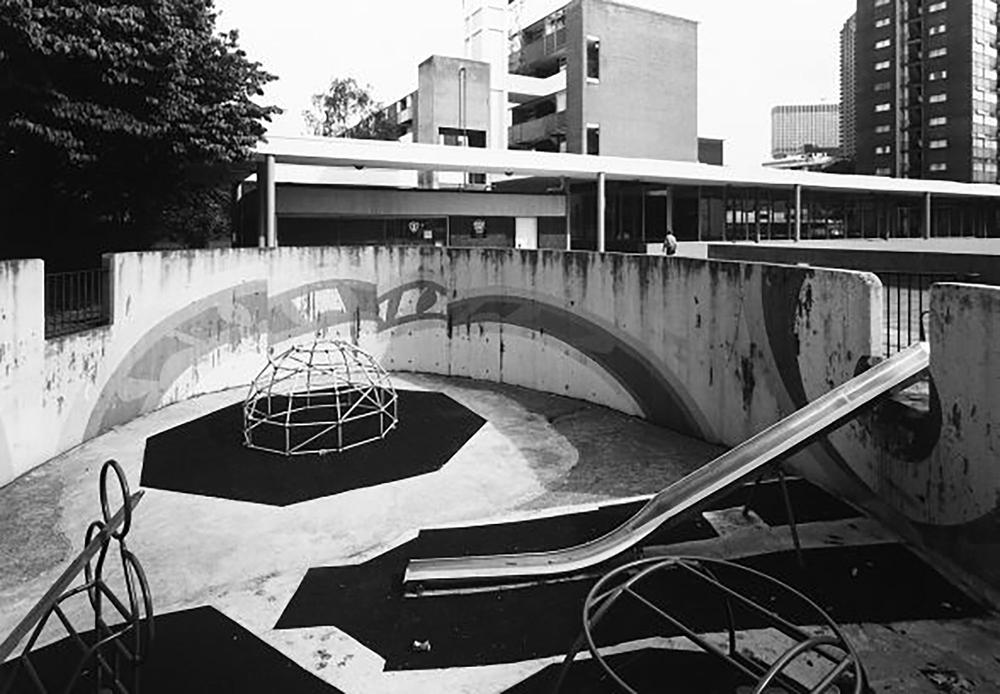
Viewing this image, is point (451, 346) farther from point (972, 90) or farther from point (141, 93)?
point (972, 90)

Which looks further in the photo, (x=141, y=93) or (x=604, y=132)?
(x=604, y=132)

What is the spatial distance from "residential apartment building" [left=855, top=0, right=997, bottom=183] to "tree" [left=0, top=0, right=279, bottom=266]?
7082cm

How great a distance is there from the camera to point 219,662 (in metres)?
5.28

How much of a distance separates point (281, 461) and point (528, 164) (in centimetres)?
1625

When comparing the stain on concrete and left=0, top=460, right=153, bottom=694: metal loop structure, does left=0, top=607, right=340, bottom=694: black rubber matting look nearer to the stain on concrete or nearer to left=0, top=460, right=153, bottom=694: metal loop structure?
left=0, top=460, right=153, bottom=694: metal loop structure

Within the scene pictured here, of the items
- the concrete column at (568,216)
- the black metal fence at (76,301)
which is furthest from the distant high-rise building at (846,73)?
the black metal fence at (76,301)

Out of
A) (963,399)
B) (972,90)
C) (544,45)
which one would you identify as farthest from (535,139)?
(972,90)

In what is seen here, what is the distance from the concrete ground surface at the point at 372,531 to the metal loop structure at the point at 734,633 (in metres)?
0.67

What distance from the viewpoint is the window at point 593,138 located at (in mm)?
40125

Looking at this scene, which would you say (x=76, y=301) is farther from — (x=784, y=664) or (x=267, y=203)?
(x=784, y=664)

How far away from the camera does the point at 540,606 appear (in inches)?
237

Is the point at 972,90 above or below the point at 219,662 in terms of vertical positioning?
above

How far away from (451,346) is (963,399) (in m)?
11.7

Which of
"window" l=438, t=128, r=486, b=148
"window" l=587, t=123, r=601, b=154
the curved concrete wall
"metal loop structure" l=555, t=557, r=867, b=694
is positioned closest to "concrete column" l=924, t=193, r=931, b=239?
"window" l=587, t=123, r=601, b=154
